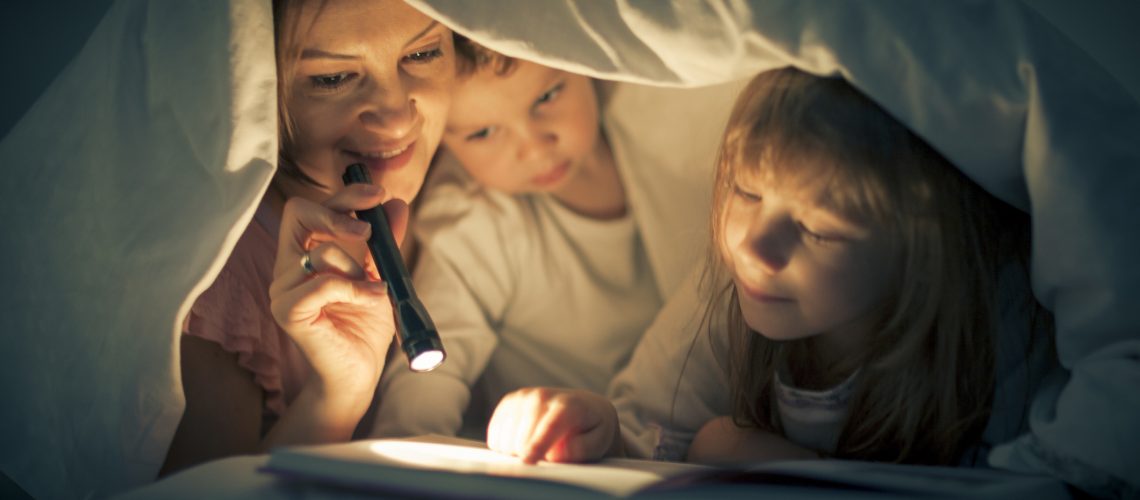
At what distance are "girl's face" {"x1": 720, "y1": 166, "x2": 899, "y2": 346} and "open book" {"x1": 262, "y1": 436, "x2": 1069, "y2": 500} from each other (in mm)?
158

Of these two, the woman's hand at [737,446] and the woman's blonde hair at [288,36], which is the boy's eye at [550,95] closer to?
the woman's blonde hair at [288,36]

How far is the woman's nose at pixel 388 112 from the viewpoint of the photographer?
0.86m

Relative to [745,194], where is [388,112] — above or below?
above

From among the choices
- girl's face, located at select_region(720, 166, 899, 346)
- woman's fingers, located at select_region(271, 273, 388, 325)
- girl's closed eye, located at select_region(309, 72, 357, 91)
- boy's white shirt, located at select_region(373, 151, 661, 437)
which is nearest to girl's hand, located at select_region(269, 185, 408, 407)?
woman's fingers, located at select_region(271, 273, 388, 325)

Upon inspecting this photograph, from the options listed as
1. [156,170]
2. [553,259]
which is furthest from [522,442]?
[553,259]

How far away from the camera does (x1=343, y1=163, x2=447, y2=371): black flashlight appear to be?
0.73m

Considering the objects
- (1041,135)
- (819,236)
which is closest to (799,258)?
(819,236)

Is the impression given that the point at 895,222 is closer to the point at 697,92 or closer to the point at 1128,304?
the point at 1128,304

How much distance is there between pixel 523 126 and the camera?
41.1 inches

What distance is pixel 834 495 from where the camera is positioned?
0.52 m

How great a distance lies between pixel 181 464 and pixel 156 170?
29 centimetres

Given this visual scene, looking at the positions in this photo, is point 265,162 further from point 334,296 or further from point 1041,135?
point 1041,135

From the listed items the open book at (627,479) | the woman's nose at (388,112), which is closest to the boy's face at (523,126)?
the woman's nose at (388,112)

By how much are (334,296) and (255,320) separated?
0.55 feet
